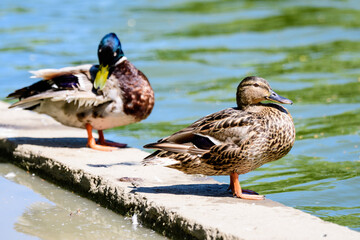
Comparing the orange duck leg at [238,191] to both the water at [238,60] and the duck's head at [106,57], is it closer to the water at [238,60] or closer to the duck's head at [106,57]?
the water at [238,60]

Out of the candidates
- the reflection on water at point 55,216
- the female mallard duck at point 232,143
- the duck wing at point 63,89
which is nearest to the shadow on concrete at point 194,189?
the female mallard duck at point 232,143

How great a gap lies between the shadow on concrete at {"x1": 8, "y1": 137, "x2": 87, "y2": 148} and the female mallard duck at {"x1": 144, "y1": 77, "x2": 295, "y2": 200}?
5.56 ft

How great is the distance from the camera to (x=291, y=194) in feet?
19.9

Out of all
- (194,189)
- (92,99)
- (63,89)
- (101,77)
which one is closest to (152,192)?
(194,189)

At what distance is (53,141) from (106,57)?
0.93 m

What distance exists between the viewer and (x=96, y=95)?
6426mm

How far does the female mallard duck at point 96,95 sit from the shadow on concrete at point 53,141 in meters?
0.17

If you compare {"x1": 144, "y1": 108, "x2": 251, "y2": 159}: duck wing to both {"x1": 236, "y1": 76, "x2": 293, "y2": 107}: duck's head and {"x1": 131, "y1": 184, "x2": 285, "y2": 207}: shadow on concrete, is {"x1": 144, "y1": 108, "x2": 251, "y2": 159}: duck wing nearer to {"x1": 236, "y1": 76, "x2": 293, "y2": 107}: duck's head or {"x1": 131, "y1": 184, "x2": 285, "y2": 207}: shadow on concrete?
{"x1": 236, "y1": 76, "x2": 293, "y2": 107}: duck's head

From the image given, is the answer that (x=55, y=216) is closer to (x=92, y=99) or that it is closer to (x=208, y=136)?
(x=208, y=136)

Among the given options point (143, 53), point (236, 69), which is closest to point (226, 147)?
point (236, 69)

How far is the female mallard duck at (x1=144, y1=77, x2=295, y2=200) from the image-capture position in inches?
193

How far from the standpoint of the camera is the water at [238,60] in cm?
672

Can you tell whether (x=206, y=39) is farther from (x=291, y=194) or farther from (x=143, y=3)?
(x=291, y=194)

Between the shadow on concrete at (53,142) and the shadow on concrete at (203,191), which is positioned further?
the shadow on concrete at (53,142)
